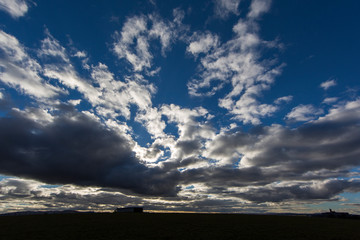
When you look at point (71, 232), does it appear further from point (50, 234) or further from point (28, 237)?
point (28, 237)

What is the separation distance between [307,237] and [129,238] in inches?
2239

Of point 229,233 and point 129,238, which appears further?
point 229,233

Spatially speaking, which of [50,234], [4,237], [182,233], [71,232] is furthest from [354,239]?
[4,237]

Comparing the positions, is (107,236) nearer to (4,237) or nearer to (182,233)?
(182,233)

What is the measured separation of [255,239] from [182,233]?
914 inches

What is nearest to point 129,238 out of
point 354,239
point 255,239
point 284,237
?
point 255,239

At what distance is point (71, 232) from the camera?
7581 centimetres

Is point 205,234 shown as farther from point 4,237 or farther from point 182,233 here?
point 4,237

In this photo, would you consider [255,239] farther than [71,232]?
No

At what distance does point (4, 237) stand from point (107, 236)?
31.7 meters

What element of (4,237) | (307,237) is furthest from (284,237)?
(4,237)

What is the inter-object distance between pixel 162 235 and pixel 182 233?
7664 mm

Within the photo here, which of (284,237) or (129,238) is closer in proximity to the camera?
(129,238)

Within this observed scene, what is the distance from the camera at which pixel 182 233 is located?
74.6m
